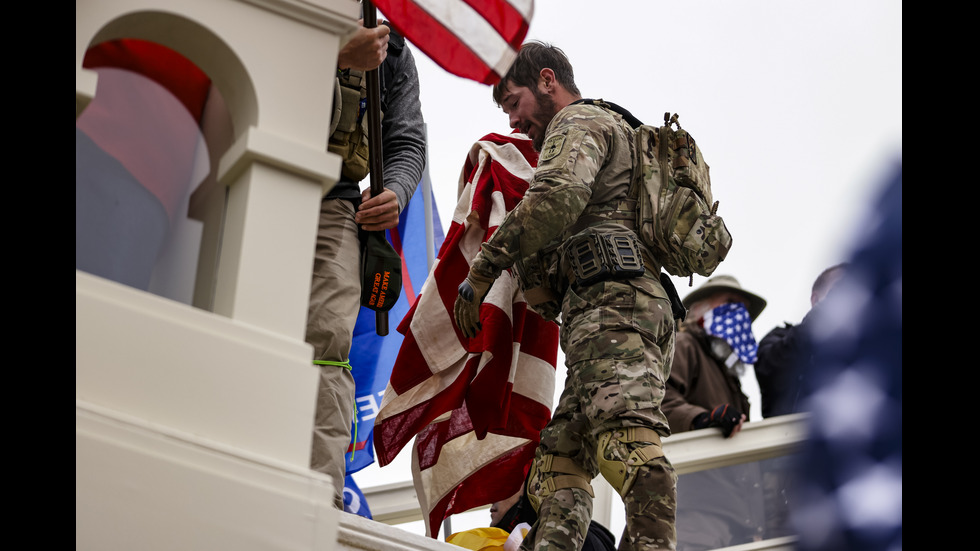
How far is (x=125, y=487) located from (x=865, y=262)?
2.85m

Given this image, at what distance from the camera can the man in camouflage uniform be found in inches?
136

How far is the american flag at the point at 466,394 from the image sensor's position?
4660mm

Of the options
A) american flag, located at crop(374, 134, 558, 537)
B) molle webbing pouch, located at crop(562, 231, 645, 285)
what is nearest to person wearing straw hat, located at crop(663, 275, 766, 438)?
american flag, located at crop(374, 134, 558, 537)

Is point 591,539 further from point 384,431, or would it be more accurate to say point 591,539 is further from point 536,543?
point 384,431

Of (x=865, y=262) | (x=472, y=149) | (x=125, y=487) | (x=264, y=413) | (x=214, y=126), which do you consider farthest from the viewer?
(x=472, y=149)

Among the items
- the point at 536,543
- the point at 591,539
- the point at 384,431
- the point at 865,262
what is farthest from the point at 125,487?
the point at 865,262

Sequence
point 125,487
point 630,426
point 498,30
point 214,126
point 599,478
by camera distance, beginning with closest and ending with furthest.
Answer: point 125,487 < point 214,126 < point 630,426 < point 498,30 < point 599,478

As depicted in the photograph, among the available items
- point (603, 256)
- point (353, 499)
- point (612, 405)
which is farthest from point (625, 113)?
point (353, 499)

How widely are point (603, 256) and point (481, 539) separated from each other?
1257mm

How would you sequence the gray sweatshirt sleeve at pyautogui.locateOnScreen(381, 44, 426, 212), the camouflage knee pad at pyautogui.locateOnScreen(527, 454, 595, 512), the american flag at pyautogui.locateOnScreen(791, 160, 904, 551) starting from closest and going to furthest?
1. the camouflage knee pad at pyautogui.locateOnScreen(527, 454, 595, 512)
2. the american flag at pyautogui.locateOnScreen(791, 160, 904, 551)
3. the gray sweatshirt sleeve at pyautogui.locateOnScreen(381, 44, 426, 212)

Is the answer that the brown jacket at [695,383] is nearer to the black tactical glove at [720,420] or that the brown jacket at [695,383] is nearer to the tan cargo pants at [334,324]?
the black tactical glove at [720,420]

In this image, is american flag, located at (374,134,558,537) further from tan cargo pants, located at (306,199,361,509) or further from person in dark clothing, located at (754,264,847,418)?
person in dark clothing, located at (754,264,847,418)

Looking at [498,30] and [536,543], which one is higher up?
[498,30]

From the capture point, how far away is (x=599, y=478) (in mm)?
6109
